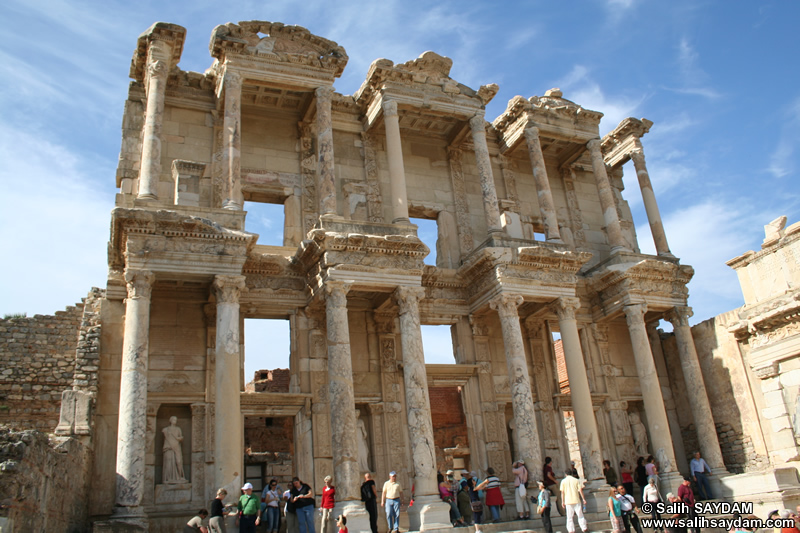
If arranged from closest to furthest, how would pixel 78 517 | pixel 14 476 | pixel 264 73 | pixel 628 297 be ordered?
pixel 14 476
pixel 78 517
pixel 264 73
pixel 628 297

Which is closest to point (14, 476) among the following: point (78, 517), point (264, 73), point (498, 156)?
point (78, 517)

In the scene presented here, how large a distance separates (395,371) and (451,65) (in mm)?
8866

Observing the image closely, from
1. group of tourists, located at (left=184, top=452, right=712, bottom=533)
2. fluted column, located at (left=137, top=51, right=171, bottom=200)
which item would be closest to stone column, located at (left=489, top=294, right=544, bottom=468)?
group of tourists, located at (left=184, top=452, right=712, bottom=533)

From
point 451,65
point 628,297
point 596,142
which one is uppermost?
point 451,65

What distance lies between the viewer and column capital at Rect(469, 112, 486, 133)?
63.4 feet

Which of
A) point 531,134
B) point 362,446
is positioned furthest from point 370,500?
point 531,134

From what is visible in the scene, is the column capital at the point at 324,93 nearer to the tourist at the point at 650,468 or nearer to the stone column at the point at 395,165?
the stone column at the point at 395,165

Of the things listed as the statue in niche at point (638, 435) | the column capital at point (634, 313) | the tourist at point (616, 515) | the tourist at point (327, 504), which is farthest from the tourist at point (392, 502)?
the statue in niche at point (638, 435)

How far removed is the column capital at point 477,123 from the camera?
19.3 metres

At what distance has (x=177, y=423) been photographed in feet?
50.6

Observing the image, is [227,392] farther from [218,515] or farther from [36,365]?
[36,365]

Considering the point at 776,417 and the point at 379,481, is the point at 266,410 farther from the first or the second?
the point at 776,417

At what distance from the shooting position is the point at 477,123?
1938 cm

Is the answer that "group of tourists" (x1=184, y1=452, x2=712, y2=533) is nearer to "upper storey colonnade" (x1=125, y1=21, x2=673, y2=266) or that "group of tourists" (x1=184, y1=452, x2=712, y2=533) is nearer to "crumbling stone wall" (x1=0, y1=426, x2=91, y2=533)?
"crumbling stone wall" (x1=0, y1=426, x2=91, y2=533)
